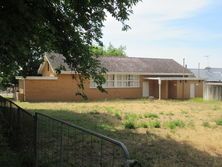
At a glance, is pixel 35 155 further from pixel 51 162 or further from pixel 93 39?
pixel 93 39

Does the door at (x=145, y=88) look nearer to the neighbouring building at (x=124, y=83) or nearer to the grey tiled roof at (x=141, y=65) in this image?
the neighbouring building at (x=124, y=83)

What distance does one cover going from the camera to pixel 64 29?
35.0 feet

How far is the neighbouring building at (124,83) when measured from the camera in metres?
39.0

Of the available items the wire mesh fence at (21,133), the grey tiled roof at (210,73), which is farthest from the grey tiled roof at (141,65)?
the wire mesh fence at (21,133)

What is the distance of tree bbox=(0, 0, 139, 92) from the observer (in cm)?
823

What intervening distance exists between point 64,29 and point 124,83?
112ft

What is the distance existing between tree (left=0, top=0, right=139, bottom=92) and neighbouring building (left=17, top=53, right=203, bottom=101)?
2620 centimetres

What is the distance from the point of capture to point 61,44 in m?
10.7

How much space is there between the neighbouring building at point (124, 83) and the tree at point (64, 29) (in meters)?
26.2

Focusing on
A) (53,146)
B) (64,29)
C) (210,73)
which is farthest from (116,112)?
(210,73)

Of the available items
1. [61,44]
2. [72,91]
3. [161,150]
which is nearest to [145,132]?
[161,150]

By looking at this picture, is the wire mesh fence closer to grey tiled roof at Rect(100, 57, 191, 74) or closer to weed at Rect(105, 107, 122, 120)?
weed at Rect(105, 107, 122, 120)

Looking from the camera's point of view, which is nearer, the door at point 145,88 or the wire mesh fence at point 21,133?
the wire mesh fence at point 21,133

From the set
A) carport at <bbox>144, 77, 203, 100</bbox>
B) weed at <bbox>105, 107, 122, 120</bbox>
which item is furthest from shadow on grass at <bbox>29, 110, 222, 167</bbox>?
carport at <bbox>144, 77, 203, 100</bbox>
